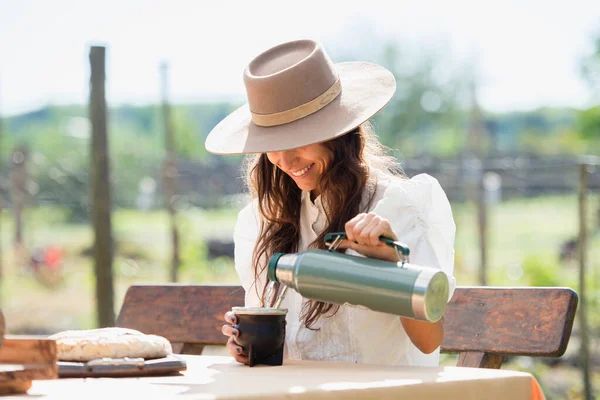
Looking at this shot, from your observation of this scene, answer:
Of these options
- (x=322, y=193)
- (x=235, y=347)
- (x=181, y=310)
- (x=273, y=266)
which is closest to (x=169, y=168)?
(x=181, y=310)

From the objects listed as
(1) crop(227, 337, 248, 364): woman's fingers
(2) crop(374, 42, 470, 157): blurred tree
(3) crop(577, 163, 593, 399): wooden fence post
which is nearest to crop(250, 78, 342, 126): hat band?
(1) crop(227, 337, 248, 364): woman's fingers

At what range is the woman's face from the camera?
2395 millimetres

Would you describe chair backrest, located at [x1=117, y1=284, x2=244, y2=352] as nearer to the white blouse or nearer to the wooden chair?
the wooden chair

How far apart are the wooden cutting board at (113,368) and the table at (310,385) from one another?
0.03 meters

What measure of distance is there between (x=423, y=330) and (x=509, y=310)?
1.21ft

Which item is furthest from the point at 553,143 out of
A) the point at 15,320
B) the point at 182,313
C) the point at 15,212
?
the point at 182,313

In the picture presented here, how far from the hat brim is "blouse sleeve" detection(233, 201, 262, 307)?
39 centimetres

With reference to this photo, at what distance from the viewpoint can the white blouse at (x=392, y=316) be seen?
2.27 meters

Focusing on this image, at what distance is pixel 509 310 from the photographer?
2414 mm

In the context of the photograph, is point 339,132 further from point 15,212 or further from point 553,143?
point 553,143

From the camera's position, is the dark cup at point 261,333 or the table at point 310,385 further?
the dark cup at point 261,333

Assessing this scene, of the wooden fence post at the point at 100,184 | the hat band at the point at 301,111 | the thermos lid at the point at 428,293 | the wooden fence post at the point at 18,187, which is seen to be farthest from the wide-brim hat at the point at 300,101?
the wooden fence post at the point at 18,187

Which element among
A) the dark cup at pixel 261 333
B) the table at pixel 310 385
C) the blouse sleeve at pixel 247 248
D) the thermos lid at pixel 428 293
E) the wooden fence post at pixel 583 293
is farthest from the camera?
the wooden fence post at pixel 583 293

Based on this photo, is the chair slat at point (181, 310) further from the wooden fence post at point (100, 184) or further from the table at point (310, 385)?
the wooden fence post at point (100, 184)
